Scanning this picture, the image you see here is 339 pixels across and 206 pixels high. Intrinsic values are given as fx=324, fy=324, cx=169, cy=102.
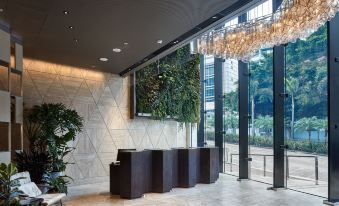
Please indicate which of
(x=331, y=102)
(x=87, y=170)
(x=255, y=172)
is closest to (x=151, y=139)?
(x=87, y=170)

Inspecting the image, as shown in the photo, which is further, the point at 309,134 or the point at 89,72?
the point at 89,72

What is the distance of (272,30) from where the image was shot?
696 cm

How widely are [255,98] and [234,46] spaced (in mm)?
2198

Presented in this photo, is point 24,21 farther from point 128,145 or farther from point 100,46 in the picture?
point 128,145

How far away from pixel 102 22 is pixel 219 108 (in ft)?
21.7

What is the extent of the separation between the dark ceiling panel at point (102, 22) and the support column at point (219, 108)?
4.10 m

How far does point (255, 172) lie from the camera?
9750 mm

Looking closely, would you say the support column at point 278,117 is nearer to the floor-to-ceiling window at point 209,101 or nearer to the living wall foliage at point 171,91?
the living wall foliage at point 171,91

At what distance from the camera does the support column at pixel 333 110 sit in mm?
6797

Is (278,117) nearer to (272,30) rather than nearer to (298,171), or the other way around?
(298,171)

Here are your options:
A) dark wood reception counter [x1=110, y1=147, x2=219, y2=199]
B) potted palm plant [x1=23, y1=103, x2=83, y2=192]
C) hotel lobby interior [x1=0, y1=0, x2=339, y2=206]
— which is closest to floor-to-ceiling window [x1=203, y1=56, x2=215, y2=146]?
hotel lobby interior [x1=0, y1=0, x2=339, y2=206]

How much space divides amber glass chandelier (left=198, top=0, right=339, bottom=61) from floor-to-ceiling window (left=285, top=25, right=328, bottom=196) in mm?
1122

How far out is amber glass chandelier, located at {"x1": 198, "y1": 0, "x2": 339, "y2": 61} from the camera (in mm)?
5508

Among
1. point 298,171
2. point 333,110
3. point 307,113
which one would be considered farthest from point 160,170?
point 333,110
